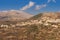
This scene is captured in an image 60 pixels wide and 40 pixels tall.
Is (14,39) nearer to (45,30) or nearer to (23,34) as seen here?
(23,34)

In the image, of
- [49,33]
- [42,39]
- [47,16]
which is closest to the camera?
[42,39]

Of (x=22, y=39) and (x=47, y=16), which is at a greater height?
(x=47, y=16)

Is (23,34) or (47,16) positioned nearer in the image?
(23,34)

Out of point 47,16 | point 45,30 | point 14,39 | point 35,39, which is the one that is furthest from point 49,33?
point 47,16

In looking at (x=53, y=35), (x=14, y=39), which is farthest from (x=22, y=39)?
(x=53, y=35)

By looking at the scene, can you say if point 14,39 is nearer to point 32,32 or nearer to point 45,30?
point 32,32

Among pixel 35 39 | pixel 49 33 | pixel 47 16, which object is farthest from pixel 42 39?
pixel 47 16

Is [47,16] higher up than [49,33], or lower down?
higher up

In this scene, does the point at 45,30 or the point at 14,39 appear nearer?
the point at 14,39

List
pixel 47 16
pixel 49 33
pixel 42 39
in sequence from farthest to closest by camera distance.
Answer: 1. pixel 47 16
2. pixel 49 33
3. pixel 42 39
